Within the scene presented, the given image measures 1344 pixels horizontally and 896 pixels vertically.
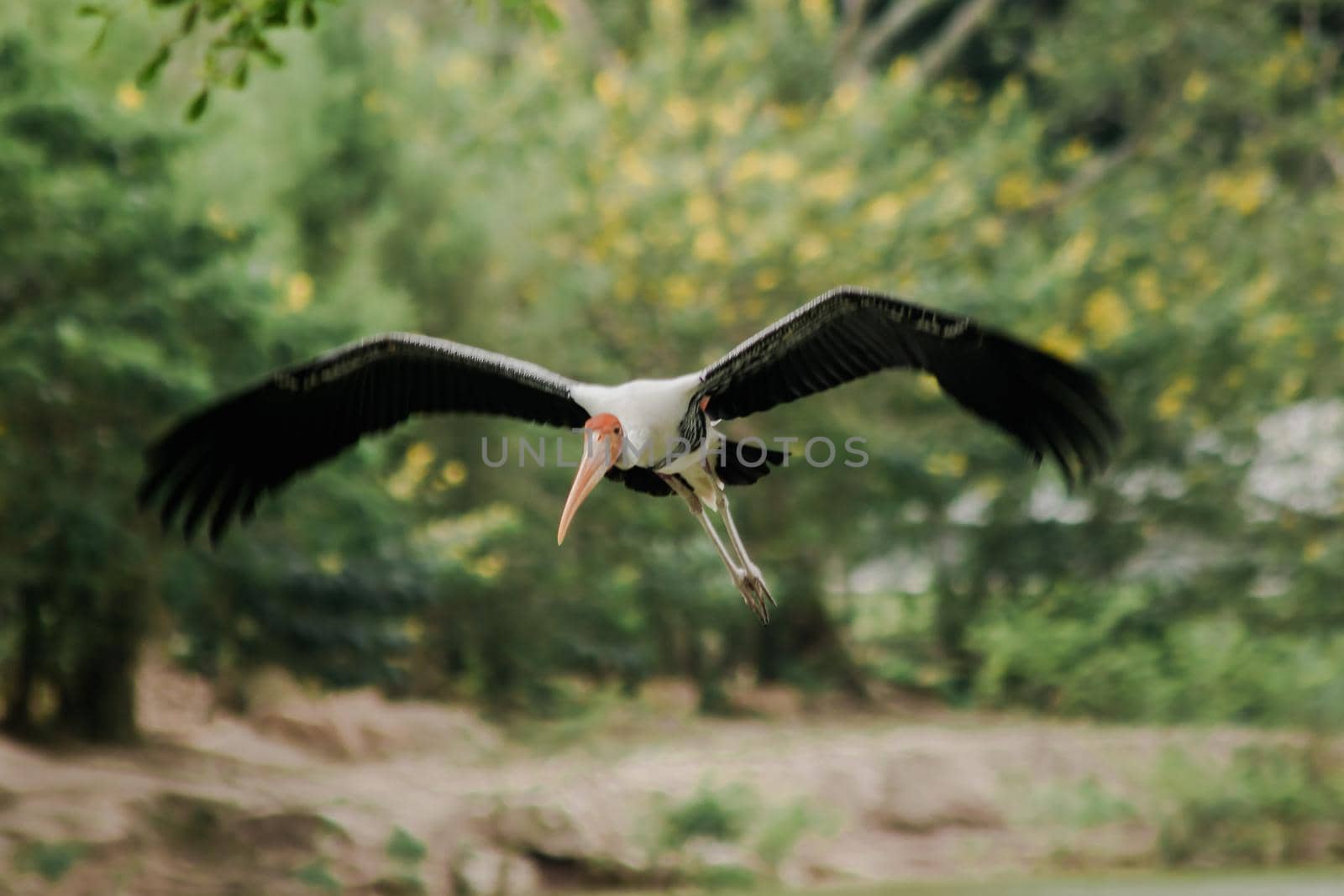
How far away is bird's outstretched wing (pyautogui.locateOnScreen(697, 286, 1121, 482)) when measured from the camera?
3805mm

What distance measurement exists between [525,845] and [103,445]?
307 cm

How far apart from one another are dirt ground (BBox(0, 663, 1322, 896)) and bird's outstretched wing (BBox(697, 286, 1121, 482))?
5005 mm

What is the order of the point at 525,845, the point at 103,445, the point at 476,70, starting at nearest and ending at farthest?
the point at 103,445, the point at 525,845, the point at 476,70

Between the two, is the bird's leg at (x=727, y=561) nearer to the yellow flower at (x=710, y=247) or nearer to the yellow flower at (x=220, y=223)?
the yellow flower at (x=220, y=223)

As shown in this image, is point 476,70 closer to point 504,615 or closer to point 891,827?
point 504,615

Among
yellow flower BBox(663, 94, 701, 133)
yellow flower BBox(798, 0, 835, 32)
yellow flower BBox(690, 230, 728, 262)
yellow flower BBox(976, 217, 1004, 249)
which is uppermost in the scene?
yellow flower BBox(798, 0, 835, 32)

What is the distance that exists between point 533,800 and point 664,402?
5924 millimetres

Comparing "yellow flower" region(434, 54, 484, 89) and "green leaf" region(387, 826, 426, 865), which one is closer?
"green leaf" region(387, 826, 426, 865)

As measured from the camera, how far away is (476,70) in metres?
12.8

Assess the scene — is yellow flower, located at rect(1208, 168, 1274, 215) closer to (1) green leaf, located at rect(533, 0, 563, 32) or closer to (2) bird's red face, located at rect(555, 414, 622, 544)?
(1) green leaf, located at rect(533, 0, 563, 32)

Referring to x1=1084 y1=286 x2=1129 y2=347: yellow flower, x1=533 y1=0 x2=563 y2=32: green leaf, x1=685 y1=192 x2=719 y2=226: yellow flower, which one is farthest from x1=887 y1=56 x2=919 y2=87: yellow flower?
x1=533 y1=0 x2=563 y2=32: green leaf

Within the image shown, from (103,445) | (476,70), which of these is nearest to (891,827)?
(103,445)

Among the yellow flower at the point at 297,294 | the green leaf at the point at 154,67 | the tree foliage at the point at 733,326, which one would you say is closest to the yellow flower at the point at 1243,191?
the tree foliage at the point at 733,326

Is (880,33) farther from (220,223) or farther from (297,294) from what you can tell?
(220,223)
